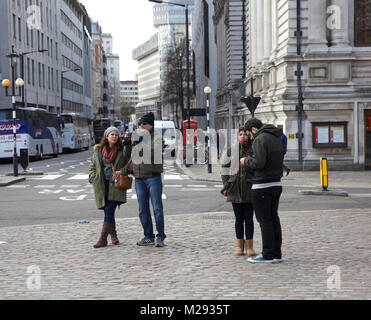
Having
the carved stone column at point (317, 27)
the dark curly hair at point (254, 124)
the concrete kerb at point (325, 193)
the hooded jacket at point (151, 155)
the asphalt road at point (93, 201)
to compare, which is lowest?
the asphalt road at point (93, 201)

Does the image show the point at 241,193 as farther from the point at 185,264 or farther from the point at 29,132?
the point at 29,132

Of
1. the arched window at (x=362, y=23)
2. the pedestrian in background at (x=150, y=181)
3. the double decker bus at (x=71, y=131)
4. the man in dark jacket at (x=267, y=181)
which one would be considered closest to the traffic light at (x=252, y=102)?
the arched window at (x=362, y=23)

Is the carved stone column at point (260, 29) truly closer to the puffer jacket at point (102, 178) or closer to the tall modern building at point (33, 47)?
the tall modern building at point (33, 47)

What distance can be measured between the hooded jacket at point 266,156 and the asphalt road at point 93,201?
578 cm

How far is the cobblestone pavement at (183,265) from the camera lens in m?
6.79

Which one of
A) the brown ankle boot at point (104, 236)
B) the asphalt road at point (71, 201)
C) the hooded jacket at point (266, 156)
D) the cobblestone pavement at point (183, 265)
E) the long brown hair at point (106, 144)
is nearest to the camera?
the cobblestone pavement at point (183, 265)

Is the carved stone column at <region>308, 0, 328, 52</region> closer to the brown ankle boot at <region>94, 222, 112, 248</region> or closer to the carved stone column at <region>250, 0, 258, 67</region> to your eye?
the carved stone column at <region>250, 0, 258, 67</region>

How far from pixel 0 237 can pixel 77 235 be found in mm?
1178

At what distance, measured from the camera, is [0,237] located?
1093 centimetres

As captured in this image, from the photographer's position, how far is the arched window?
1099 inches

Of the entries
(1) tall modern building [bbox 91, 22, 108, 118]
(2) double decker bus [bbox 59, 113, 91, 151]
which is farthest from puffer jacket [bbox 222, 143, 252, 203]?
(1) tall modern building [bbox 91, 22, 108, 118]

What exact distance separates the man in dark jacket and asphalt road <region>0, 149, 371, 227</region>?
18.6 ft

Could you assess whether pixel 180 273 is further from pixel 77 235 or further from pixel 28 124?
pixel 28 124

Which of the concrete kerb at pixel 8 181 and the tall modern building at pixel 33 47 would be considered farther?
the tall modern building at pixel 33 47
